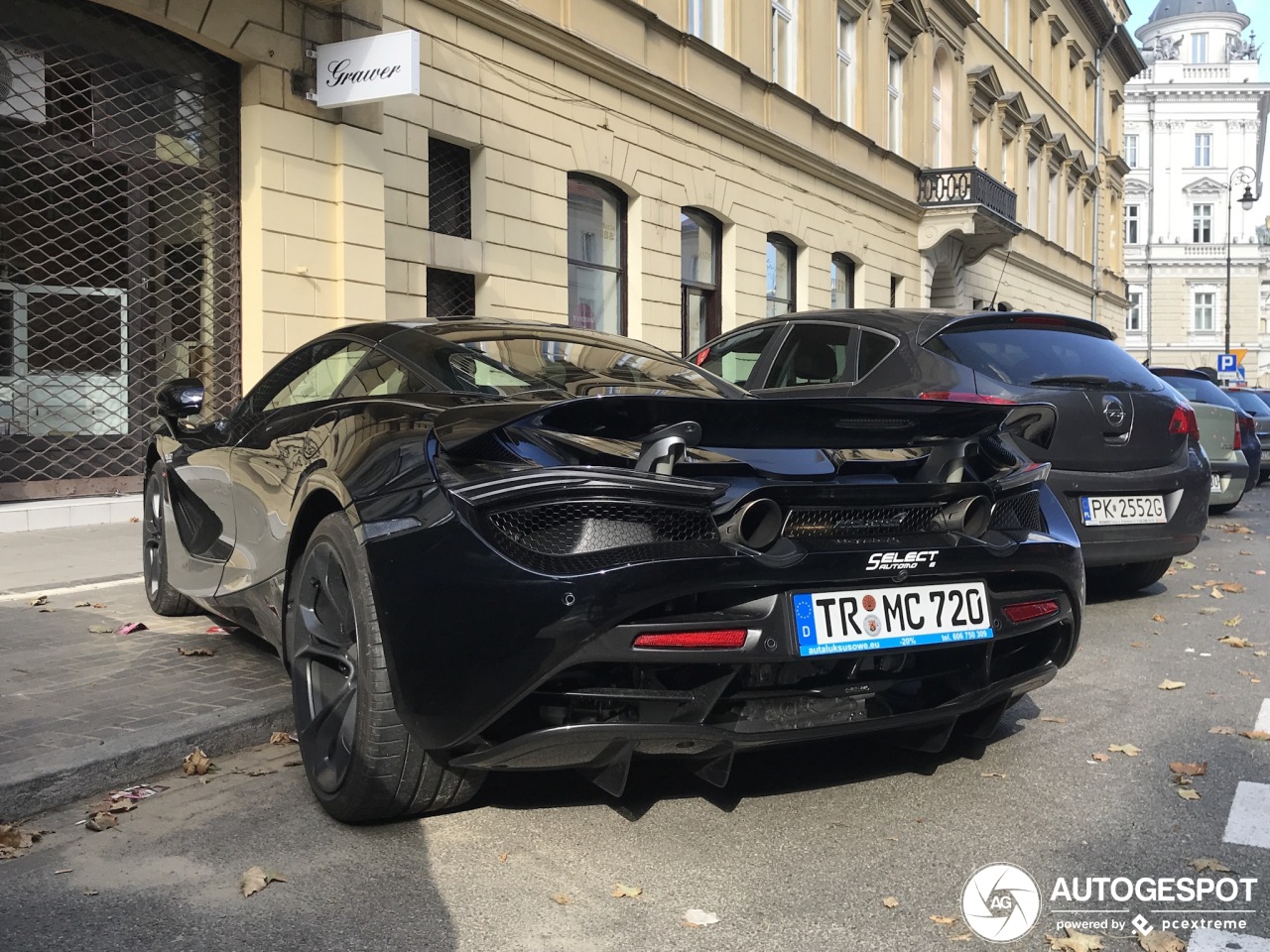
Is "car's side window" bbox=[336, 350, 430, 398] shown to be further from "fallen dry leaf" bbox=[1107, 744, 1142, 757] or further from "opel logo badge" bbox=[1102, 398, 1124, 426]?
"opel logo badge" bbox=[1102, 398, 1124, 426]

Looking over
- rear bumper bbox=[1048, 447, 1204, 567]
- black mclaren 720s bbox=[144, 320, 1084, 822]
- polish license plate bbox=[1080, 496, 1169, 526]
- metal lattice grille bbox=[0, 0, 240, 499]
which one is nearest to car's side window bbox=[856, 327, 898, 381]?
rear bumper bbox=[1048, 447, 1204, 567]

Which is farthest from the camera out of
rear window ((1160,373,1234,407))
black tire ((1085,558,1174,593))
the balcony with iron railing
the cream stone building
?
the balcony with iron railing

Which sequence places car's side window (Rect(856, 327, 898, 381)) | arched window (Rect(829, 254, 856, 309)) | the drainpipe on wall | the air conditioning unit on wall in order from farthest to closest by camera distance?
the drainpipe on wall → arched window (Rect(829, 254, 856, 309)) → the air conditioning unit on wall → car's side window (Rect(856, 327, 898, 381))

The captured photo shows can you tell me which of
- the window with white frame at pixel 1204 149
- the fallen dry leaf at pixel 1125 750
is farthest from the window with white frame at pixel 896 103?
the window with white frame at pixel 1204 149

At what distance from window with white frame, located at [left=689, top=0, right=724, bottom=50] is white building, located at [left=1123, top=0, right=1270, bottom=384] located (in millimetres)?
63509

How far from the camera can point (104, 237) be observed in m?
9.83

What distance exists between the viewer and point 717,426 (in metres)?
2.91

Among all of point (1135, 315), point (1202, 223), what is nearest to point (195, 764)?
point (1135, 315)

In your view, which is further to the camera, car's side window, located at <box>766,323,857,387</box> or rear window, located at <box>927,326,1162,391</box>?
car's side window, located at <box>766,323,857,387</box>

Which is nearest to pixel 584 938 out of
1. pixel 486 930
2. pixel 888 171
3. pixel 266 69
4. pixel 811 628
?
pixel 486 930

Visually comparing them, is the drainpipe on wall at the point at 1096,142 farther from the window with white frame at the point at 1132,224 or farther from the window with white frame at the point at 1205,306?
the window with white frame at the point at 1132,224

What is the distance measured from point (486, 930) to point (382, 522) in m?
0.96

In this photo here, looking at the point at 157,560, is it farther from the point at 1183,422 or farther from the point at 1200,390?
the point at 1200,390

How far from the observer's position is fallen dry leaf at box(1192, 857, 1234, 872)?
2.82 metres
